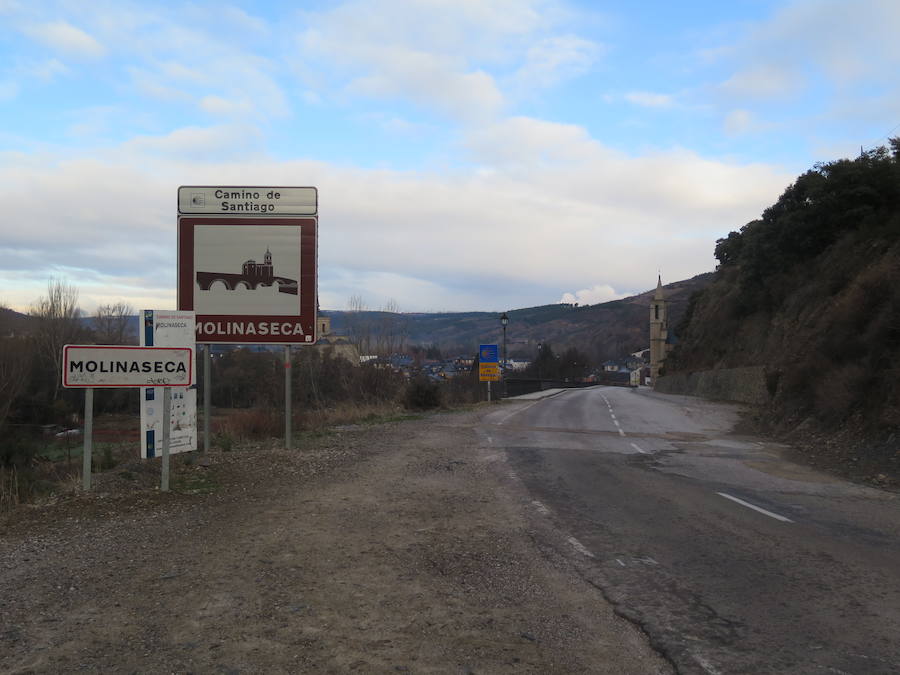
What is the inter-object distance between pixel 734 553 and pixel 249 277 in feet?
33.9

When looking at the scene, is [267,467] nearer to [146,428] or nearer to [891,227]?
[146,428]

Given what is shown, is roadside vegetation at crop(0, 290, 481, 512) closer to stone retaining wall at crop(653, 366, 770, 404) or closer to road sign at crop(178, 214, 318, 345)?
road sign at crop(178, 214, 318, 345)

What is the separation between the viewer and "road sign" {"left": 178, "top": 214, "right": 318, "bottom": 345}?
13.4 metres

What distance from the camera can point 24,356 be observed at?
45719mm

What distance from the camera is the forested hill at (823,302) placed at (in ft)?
54.1

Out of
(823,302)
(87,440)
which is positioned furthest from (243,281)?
(823,302)

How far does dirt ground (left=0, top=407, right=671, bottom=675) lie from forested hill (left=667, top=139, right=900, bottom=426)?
11.8 metres

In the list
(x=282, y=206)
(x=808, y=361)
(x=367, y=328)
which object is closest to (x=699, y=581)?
(x=282, y=206)

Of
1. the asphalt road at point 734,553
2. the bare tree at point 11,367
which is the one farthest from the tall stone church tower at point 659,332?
the asphalt road at point 734,553

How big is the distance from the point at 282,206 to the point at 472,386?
33.3 m

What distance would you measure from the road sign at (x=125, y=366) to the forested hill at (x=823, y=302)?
13965 mm

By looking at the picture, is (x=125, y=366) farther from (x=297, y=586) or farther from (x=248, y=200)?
(x=248, y=200)

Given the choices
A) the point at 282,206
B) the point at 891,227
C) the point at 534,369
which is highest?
the point at 891,227

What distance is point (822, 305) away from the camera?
90.8ft
